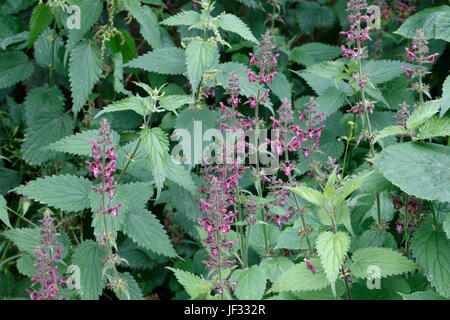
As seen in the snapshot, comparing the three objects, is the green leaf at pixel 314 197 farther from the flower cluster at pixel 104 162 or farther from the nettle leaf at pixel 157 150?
the flower cluster at pixel 104 162

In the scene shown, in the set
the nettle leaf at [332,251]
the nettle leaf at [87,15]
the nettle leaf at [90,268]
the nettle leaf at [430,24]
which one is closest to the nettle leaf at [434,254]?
the nettle leaf at [332,251]

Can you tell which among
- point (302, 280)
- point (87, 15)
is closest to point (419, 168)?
point (302, 280)

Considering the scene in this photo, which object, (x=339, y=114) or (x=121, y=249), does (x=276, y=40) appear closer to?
(x=339, y=114)

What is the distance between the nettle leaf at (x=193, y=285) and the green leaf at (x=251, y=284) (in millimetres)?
166

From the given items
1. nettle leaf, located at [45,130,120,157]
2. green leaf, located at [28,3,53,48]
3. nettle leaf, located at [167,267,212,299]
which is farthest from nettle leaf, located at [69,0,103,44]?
nettle leaf, located at [167,267,212,299]

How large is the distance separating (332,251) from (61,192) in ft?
4.05

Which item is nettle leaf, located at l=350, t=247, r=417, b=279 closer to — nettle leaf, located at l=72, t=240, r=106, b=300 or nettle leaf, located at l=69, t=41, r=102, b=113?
nettle leaf, located at l=72, t=240, r=106, b=300

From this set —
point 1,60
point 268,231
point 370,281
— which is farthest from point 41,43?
point 370,281

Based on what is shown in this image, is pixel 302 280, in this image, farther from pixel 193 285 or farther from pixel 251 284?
pixel 193 285

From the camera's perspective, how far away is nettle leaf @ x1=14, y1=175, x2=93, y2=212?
2.32 m

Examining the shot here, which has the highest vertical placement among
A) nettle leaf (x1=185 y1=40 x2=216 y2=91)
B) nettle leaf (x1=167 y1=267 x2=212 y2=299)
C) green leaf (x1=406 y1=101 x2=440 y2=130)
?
nettle leaf (x1=185 y1=40 x2=216 y2=91)

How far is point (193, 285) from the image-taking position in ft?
6.45

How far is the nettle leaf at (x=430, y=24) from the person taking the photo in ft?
9.34

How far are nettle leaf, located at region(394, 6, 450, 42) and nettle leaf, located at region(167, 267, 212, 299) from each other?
1819 mm
